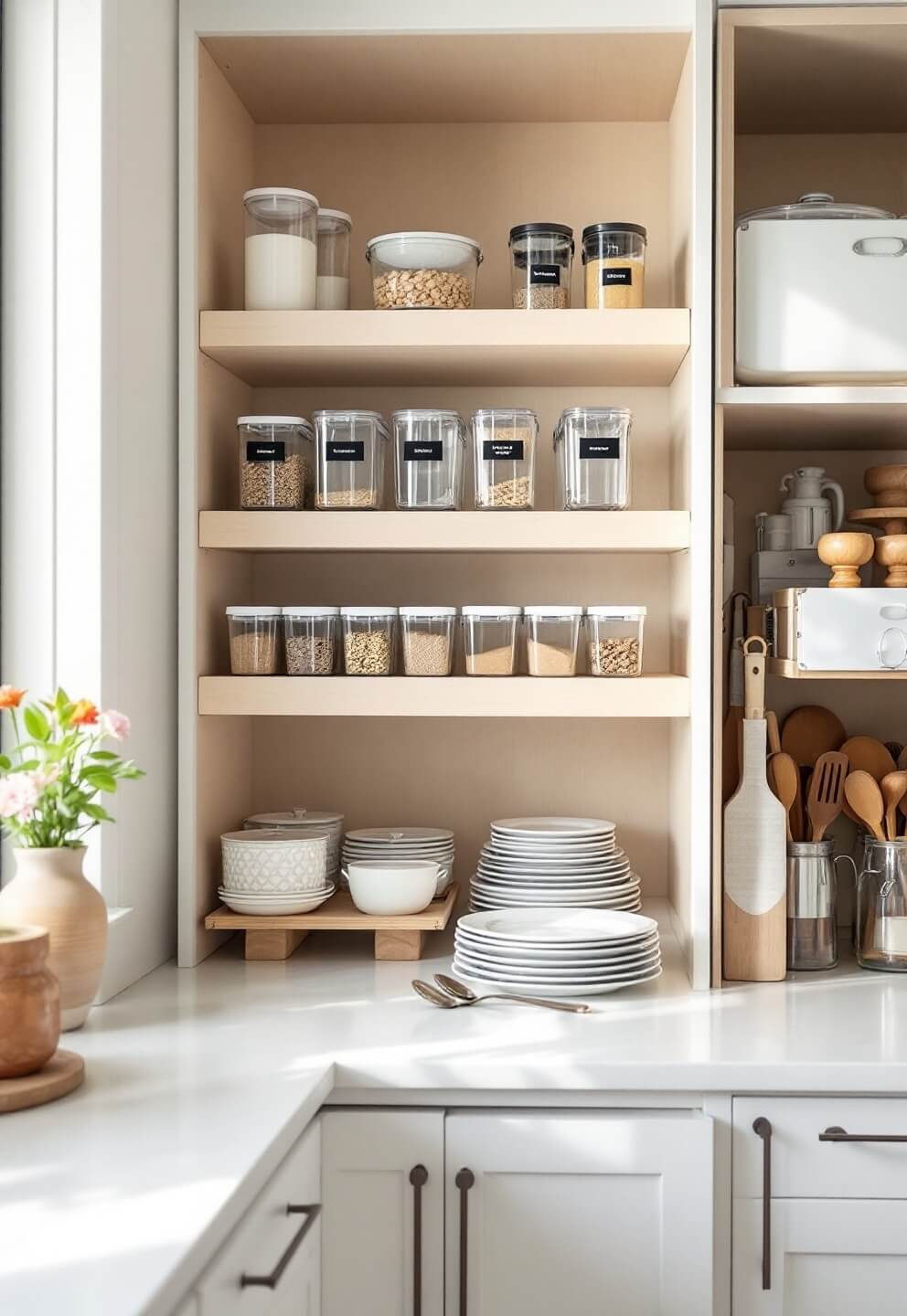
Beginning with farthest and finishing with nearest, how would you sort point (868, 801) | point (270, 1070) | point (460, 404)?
point (460, 404) → point (868, 801) → point (270, 1070)

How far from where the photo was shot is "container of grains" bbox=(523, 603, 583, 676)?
6.28ft

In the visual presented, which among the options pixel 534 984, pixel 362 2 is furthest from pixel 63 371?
pixel 534 984

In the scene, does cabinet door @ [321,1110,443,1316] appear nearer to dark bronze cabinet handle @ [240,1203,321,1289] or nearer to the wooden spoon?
dark bronze cabinet handle @ [240,1203,321,1289]

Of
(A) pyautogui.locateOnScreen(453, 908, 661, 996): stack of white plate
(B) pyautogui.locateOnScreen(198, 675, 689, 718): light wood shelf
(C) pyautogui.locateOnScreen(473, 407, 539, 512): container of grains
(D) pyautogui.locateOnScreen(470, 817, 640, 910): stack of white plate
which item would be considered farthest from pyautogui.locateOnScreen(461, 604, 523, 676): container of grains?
(A) pyautogui.locateOnScreen(453, 908, 661, 996): stack of white plate

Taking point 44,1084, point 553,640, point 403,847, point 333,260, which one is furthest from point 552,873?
point 333,260

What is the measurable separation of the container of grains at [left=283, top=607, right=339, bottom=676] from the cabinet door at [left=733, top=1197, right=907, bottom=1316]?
0.94 meters

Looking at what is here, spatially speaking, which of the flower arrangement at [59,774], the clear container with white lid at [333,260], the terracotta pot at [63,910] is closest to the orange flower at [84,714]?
the flower arrangement at [59,774]

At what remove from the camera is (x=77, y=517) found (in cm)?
168

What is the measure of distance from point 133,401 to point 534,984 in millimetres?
969

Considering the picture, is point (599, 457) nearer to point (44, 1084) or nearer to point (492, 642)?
point (492, 642)

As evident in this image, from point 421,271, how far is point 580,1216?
131cm

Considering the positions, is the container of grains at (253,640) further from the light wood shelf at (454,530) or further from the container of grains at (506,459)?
the container of grains at (506,459)

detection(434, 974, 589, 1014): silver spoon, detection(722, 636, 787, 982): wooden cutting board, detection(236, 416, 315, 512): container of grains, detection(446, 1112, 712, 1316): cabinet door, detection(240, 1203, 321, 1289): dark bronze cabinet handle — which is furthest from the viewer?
detection(236, 416, 315, 512): container of grains

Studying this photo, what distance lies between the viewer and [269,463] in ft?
6.39
